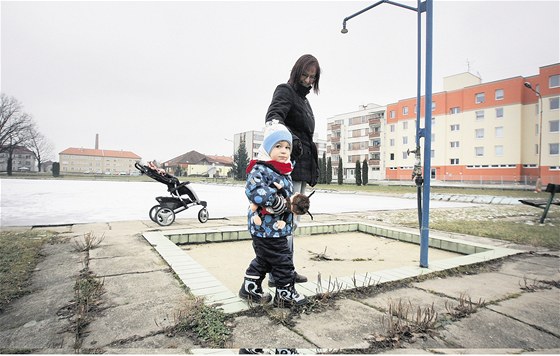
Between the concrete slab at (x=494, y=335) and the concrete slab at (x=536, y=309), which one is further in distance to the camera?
the concrete slab at (x=536, y=309)

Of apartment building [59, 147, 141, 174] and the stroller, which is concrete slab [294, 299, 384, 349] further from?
apartment building [59, 147, 141, 174]

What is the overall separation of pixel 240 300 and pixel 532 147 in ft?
134

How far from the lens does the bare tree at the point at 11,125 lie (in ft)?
130

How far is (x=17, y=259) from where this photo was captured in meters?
3.03

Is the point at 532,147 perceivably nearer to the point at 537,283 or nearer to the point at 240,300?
the point at 537,283

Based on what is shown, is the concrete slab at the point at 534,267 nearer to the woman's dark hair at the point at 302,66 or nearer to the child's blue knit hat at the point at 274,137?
the child's blue knit hat at the point at 274,137

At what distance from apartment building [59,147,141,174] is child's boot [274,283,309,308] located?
10727 cm

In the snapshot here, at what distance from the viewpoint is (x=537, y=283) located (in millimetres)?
2693

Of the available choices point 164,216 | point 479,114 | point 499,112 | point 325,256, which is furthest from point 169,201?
point 479,114

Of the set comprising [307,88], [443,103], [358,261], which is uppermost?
[443,103]

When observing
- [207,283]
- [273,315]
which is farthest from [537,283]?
[207,283]

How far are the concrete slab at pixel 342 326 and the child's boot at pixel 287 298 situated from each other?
13 centimetres

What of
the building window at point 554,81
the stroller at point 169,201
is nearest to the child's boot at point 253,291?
the stroller at point 169,201

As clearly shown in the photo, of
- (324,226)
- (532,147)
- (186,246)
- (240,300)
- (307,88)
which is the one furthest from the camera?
(532,147)
